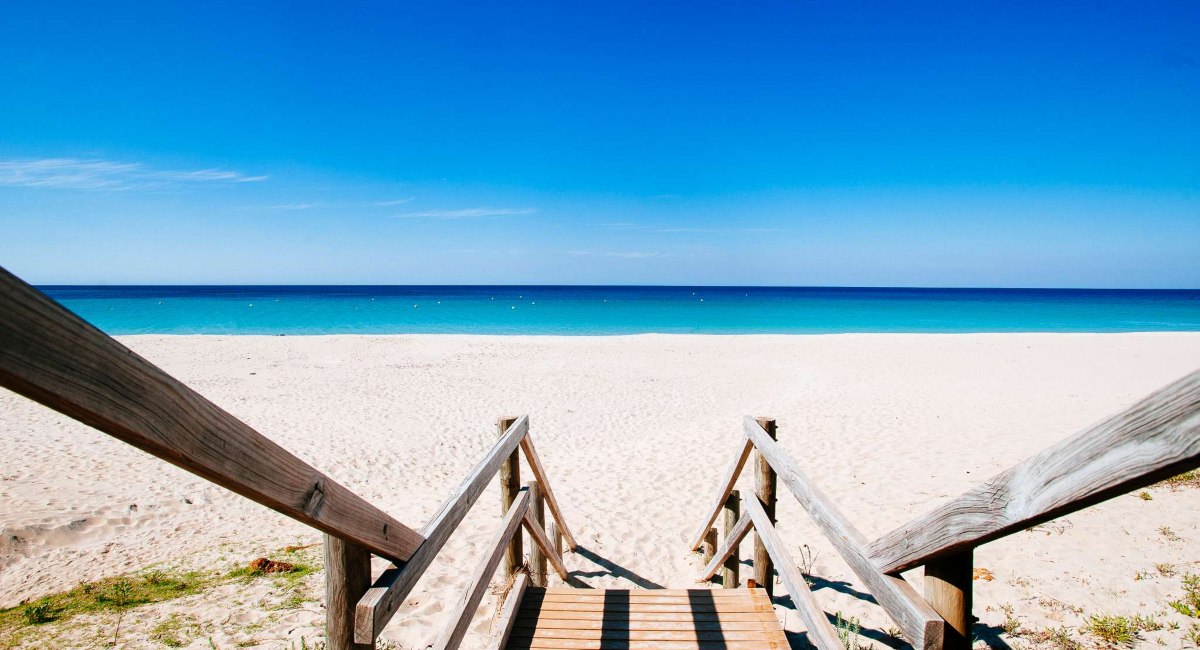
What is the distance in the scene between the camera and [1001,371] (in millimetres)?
17875

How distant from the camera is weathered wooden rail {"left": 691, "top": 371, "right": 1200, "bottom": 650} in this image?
3.65ft

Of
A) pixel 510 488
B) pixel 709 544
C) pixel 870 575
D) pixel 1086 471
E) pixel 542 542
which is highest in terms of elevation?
pixel 1086 471

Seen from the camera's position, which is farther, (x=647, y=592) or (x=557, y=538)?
(x=557, y=538)

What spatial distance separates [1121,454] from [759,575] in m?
3.43

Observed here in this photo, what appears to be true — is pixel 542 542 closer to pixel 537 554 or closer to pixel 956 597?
pixel 537 554

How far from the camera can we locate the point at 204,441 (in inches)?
44.4

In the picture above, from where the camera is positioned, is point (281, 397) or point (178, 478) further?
point (281, 397)

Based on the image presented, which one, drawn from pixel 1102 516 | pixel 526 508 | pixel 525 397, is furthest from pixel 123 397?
pixel 525 397

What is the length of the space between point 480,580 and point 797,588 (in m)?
1.63

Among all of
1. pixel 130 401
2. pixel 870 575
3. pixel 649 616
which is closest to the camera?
pixel 130 401

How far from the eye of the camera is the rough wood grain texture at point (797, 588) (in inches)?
106

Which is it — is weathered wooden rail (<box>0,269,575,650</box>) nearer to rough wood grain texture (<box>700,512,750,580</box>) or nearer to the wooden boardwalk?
the wooden boardwalk

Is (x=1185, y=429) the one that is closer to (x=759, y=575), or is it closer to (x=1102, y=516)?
(x=759, y=575)

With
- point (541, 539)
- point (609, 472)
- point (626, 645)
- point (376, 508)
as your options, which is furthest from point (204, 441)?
point (609, 472)
